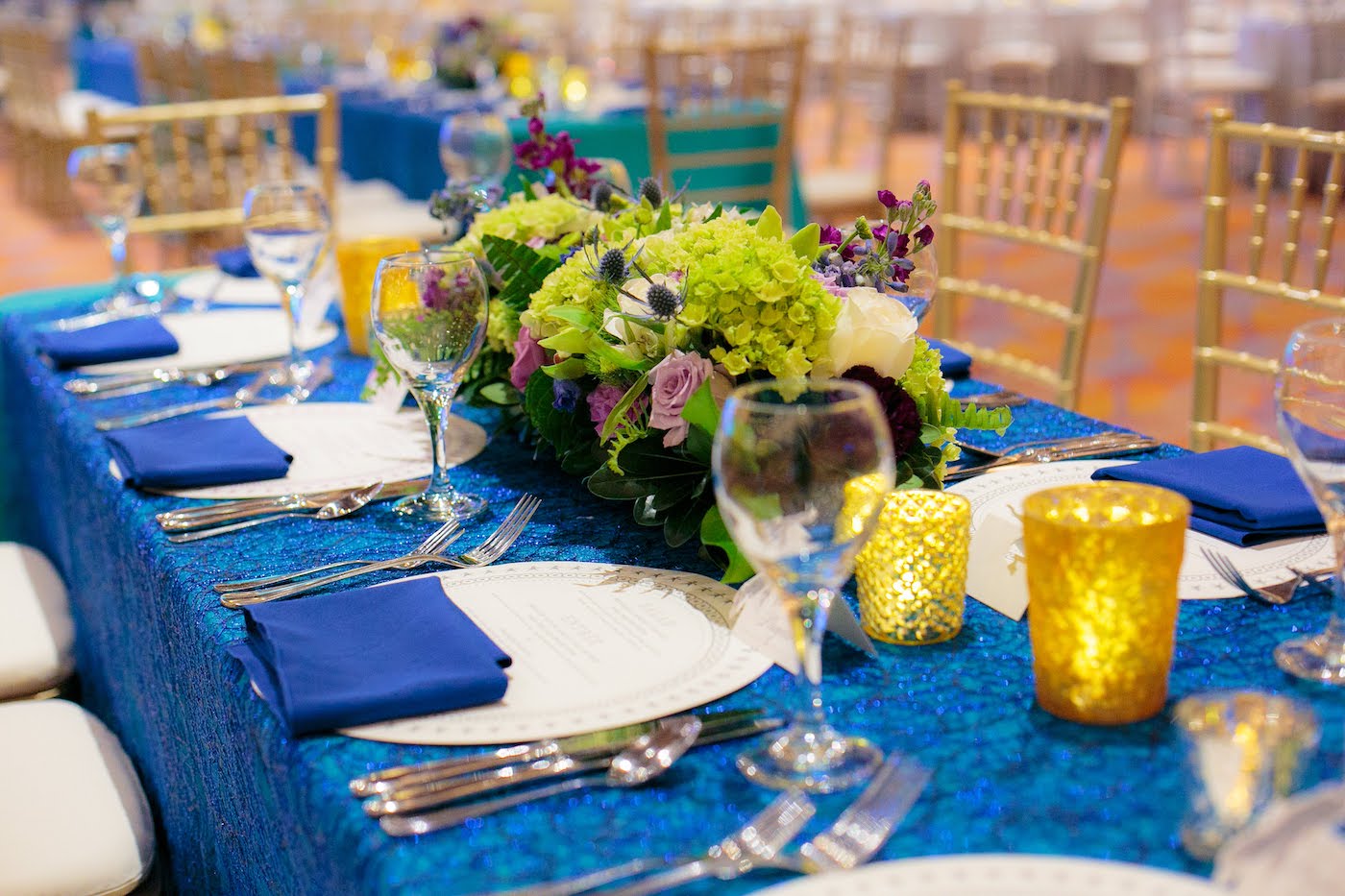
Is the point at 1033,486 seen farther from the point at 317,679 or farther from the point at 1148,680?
the point at 317,679

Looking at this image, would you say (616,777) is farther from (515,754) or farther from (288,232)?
(288,232)

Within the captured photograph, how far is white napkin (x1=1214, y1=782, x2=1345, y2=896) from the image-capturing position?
0.56m

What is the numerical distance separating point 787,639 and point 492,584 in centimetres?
24

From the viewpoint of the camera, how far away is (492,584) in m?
1.01

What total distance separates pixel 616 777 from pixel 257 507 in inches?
23.0

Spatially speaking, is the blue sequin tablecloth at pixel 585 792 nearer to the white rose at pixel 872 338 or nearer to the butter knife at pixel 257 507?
the butter knife at pixel 257 507

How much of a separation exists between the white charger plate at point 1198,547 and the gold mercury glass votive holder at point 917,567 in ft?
0.15

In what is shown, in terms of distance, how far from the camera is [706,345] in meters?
1.03

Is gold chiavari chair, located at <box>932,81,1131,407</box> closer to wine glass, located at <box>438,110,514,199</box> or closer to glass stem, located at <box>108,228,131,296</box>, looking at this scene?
wine glass, located at <box>438,110,514,199</box>

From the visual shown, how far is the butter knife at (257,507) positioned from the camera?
1174 millimetres

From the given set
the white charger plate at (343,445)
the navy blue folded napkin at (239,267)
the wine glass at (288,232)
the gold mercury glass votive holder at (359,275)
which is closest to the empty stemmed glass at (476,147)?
the navy blue folded napkin at (239,267)

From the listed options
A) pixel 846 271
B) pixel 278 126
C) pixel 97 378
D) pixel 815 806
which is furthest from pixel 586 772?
pixel 278 126

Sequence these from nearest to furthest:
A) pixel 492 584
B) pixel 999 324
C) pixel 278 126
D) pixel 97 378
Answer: pixel 492 584 → pixel 97 378 → pixel 278 126 → pixel 999 324

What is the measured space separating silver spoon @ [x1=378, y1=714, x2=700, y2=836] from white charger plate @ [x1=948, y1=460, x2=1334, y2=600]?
0.86 feet
